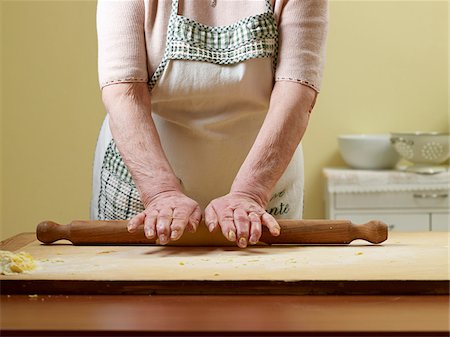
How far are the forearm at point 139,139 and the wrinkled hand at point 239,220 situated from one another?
0.12m

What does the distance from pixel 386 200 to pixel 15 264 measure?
2.32 metres

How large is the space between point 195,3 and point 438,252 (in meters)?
0.74

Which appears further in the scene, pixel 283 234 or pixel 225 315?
pixel 283 234

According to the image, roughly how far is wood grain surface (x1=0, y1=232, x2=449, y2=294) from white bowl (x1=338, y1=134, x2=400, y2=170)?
2039 millimetres

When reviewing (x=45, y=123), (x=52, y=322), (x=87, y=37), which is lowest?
(x=52, y=322)

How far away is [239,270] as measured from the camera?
3.91 ft

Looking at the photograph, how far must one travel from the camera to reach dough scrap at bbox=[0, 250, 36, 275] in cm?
118

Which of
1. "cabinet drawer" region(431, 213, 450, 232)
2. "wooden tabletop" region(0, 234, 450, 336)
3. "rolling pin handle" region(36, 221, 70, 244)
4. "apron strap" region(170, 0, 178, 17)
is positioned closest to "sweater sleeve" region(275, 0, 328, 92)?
"apron strap" region(170, 0, 178, 17)

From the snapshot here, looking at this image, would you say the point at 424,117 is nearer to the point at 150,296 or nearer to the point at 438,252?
the point at 438,252

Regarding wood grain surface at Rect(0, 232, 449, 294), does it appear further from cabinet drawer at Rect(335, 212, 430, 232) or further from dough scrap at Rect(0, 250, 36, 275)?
cabinet drawer at Rect(335, 212, 430, 232)

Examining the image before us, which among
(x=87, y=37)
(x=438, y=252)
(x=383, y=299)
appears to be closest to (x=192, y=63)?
(x=438, y=252)

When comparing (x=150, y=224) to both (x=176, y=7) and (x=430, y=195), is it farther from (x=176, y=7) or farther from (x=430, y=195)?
(x=430, y=195)

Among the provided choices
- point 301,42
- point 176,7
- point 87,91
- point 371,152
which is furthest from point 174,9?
point 87,91

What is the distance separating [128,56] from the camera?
1.65m
